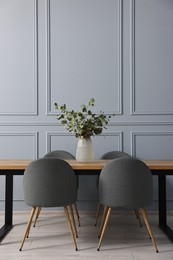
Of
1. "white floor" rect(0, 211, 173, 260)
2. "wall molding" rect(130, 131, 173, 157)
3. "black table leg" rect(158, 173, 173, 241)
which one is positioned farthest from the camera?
"wall molding" rect(130, 131, 173, 157)

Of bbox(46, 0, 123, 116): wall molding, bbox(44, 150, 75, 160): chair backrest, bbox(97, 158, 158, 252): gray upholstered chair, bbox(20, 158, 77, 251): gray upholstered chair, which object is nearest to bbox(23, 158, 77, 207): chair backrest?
bbox(20, 158, 77, 251): gray upholstered chair

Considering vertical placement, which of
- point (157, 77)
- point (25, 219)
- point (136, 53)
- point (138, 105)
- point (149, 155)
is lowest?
Result: point (25, 219)

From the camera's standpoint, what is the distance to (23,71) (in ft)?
12.5

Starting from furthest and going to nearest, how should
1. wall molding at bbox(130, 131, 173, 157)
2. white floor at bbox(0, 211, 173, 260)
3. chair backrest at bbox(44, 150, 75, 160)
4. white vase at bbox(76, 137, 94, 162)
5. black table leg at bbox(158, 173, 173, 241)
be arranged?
1. wall molding at bbox(130, 131, 173, 157)
2. chair backrest at bbox(44, 150, 75, 160)
3. black table leg at bbox(158, 173, 173, 241)
4. white vase at bbox(76, 137, 94, 162)
5. white floor at bbox(0, 211, 173, 260)

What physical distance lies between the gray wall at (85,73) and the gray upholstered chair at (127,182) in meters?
1.26

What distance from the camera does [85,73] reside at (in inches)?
150

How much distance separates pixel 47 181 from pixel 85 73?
1.70 meters

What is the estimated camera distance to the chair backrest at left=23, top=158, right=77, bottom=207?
8.14 ft

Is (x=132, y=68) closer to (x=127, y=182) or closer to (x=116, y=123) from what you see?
(x=116, y=123)

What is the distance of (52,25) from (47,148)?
141cm

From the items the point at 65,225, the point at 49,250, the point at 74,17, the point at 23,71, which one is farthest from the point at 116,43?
the point at 49,250

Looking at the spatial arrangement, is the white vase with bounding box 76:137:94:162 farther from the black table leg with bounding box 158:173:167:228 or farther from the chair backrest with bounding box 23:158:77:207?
the black table leg with bounding box 158:173:167:228

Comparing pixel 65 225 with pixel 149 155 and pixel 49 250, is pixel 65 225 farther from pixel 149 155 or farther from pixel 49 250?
pixel 149 155

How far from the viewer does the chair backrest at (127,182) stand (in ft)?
8.14
